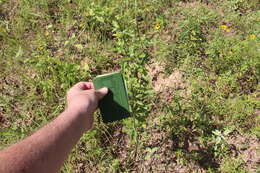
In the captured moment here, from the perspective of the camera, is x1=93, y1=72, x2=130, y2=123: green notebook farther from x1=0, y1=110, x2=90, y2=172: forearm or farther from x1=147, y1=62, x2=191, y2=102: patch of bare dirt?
x1=147, y1=62, x2=191, y2=102: patch of bare dirt

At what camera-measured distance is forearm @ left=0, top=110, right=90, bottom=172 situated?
1.27 m

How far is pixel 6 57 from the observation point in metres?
3.11

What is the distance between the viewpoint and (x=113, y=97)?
1879 millimetres

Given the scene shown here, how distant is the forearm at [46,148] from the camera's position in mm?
1269

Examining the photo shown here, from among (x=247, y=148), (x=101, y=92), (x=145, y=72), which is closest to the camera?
(x=101, y=92)

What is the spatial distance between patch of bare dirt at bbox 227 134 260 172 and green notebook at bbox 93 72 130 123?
1.22m

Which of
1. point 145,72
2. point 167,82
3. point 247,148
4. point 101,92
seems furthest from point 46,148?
point 247,148

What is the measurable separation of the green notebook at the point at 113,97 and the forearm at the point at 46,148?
0.27m

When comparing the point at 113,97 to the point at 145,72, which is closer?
the point at 113,97

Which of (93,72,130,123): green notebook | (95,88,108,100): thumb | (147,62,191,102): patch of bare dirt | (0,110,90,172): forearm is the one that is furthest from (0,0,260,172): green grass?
(0,110,90,172): forearm

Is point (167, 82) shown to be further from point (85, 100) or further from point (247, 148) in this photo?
point (85, 100)

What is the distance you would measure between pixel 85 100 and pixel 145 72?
0.70 metres

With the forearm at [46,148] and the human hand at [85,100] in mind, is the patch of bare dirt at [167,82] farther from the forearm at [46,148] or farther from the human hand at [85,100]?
Result: the forearm at [46,148]

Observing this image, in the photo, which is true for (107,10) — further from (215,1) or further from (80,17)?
(215,1)
